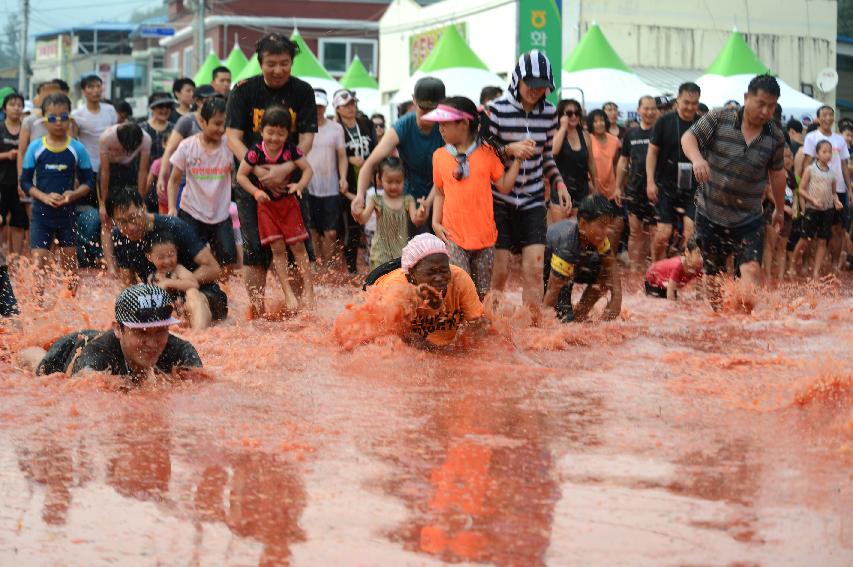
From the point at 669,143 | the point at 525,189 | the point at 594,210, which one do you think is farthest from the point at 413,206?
the point at 669,143

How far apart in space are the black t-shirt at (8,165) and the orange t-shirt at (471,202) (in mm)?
7459

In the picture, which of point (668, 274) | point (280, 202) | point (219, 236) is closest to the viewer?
point (280, 202)

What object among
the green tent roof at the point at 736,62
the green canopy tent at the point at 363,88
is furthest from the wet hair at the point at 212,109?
the green canopy tent at the point at 363,88

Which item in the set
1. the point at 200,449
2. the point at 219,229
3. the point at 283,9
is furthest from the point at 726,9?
the point at 200,449

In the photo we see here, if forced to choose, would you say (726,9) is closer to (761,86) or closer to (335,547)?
(761,86)

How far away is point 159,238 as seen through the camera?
868 cm

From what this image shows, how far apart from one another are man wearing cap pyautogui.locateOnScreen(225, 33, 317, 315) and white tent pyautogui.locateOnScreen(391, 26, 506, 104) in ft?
40.1

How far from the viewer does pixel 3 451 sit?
511cm

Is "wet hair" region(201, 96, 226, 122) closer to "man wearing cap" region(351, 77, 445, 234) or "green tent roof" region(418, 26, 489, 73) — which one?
"man wearing cap" region(351, 77, 445, 234)

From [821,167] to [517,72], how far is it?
784 cm

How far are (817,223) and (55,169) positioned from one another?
8.82 meters

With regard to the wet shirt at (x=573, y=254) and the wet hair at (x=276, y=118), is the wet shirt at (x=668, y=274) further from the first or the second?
the wet hair at (x=276, y=118)

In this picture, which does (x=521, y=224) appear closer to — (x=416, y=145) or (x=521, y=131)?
(x=521, y=131)

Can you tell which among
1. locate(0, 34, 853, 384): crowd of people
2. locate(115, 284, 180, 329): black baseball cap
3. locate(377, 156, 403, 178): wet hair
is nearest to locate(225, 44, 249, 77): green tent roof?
locate(0, 34, 853, 384): crowd of people
